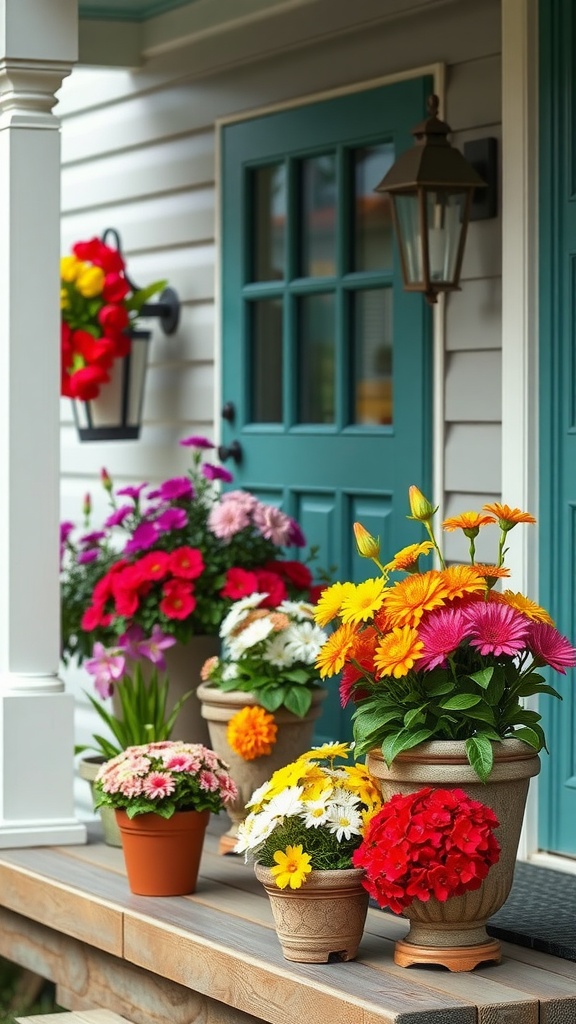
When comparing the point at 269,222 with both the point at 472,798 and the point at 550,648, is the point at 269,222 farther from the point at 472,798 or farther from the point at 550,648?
the point at 472,798

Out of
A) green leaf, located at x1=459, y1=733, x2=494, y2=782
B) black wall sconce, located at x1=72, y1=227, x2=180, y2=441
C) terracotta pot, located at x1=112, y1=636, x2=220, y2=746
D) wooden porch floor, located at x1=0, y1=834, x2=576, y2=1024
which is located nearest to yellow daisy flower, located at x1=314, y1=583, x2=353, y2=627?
green leaf, located at x1=459, y1=733, x2=494, y2=782

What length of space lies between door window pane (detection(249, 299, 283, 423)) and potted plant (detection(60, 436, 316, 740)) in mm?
390

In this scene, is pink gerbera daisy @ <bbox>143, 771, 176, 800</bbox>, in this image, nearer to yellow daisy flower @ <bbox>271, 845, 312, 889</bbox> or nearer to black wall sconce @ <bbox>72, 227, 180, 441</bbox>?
yellow daisy flower @ <bbox>271, 845, 312, 889</bbox>

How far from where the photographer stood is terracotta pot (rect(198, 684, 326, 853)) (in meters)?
3.93

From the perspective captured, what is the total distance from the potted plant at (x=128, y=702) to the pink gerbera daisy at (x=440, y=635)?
52.2 inches

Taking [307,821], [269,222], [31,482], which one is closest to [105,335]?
[269,222]

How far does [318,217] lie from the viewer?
483 cm

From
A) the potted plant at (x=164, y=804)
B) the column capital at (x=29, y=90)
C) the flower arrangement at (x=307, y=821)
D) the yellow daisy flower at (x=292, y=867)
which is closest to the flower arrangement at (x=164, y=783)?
the potted plant at (x=164, y=804)

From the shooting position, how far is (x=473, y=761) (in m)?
2.83

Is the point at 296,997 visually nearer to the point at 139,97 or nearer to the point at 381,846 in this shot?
the point at 381,846

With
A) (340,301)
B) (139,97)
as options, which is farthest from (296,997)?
(139,97)

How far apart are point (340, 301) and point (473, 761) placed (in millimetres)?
2125

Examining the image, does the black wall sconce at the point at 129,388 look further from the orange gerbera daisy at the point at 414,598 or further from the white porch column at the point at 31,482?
the orange gerbera daisy at the point at 414,598

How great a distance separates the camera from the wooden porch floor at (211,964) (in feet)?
9.22
